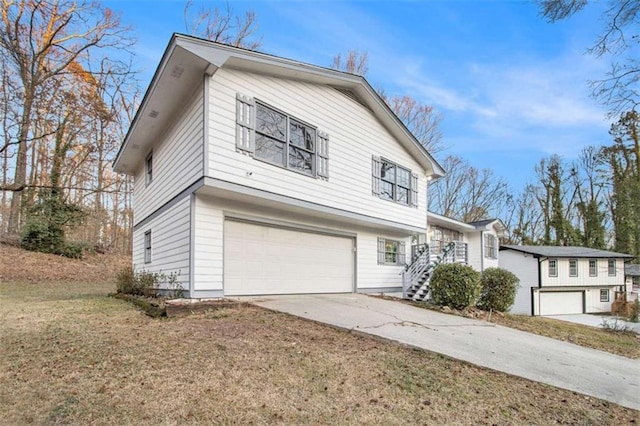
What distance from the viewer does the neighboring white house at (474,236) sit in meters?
20.6

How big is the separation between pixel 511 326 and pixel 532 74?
7.74m

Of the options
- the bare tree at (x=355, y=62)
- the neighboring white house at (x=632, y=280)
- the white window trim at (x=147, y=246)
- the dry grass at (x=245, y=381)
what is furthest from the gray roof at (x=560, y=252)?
the dry grass at (x=245, y=381)

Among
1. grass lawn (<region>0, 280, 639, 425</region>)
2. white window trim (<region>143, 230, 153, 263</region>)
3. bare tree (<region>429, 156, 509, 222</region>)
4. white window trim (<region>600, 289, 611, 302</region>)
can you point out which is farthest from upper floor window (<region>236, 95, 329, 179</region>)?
white window trim (<region>600, 289, 611, 302</region>)

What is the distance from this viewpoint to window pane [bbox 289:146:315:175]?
32.7ft

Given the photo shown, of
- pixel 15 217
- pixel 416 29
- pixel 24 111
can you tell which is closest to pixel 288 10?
pixel 416 29

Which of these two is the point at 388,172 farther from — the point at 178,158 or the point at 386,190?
the point at 178,158

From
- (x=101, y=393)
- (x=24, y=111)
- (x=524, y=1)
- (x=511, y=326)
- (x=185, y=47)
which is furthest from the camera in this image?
(x=24, y=111)

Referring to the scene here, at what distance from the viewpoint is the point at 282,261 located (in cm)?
1053

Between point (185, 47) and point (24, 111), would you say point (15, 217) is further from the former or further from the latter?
point (185, 47)

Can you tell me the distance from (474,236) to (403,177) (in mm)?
11637

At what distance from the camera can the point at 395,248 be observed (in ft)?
47.4

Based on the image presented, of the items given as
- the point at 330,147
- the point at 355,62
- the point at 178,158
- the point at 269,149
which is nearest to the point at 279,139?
the point at 269,149

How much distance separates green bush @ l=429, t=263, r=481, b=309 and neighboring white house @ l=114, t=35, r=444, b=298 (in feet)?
8.85

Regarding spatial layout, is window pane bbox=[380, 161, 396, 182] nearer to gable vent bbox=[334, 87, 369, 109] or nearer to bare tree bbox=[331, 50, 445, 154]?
gable vent bbox=[334, 87, 369, 109]
